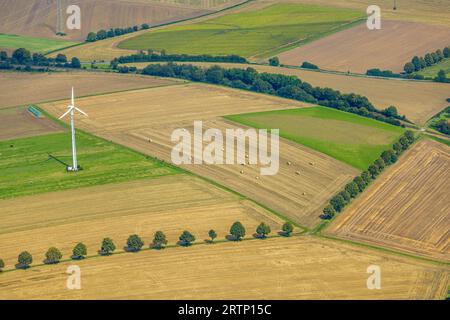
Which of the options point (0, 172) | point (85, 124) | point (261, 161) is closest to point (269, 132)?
point (261, 161)

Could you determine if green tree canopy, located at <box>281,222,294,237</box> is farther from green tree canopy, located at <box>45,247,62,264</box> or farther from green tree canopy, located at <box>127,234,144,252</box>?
green tree canopy, located at <box>45,247,62,264</box>

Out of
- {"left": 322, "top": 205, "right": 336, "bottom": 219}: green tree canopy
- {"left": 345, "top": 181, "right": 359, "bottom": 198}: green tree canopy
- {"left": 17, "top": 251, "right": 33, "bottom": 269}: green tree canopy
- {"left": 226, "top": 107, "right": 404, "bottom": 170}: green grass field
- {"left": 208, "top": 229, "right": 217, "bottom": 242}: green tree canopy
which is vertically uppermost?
{"left": 226, "top": 107, "right": 404, "bottom": 170}: green grass field

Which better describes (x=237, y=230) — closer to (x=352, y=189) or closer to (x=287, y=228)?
(x=287, y=228)

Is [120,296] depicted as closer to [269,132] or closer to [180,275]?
[180,275]

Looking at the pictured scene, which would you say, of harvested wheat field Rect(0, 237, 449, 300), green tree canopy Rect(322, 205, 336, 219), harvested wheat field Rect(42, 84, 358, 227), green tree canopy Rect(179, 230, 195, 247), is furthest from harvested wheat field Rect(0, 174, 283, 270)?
green tree canopy Rect(322, 205, 336, 219)

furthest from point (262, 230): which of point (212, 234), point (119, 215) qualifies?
point (119, 215)
